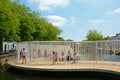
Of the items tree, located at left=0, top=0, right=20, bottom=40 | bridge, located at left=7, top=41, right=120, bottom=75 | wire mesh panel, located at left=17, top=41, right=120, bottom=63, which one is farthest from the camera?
tree, located at left=0, top=0, right=20, bottom=40

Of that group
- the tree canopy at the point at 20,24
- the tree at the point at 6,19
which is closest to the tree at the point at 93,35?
the tree canopy at the point at 20,24

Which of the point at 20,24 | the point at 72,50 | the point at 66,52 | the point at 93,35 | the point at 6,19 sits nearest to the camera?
the point at 72,50

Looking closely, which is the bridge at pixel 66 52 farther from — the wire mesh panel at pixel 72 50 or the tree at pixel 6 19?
the tree at pixel 6 19

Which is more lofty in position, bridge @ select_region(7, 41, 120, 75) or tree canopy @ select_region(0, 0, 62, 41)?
tree canopy @ select_region(0, 0, 62, 41)

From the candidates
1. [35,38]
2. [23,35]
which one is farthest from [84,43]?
[35,38]

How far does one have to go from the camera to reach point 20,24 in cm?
7062

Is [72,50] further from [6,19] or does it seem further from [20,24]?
[20,24]

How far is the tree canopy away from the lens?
173ft

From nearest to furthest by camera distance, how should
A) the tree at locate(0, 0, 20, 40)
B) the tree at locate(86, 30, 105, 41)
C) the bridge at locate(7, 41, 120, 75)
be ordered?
the bridge at locate(7, 41, 120, 75), the tree at locate(0, 0, 20, 40), the tree at locate(86, 30, 105, 41)

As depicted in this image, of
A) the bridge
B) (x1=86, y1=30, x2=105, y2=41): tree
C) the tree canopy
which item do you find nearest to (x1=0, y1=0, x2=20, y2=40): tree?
the tree canopy

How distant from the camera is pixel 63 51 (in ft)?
144

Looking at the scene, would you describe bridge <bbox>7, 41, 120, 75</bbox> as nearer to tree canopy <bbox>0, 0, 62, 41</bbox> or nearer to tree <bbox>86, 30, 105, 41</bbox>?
tree canopy <bbox>0, 0, 62, 41</bbox>

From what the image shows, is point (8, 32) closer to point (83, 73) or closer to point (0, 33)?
point (0, 33)

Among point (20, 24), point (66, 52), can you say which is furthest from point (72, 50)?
point (20, 24)
